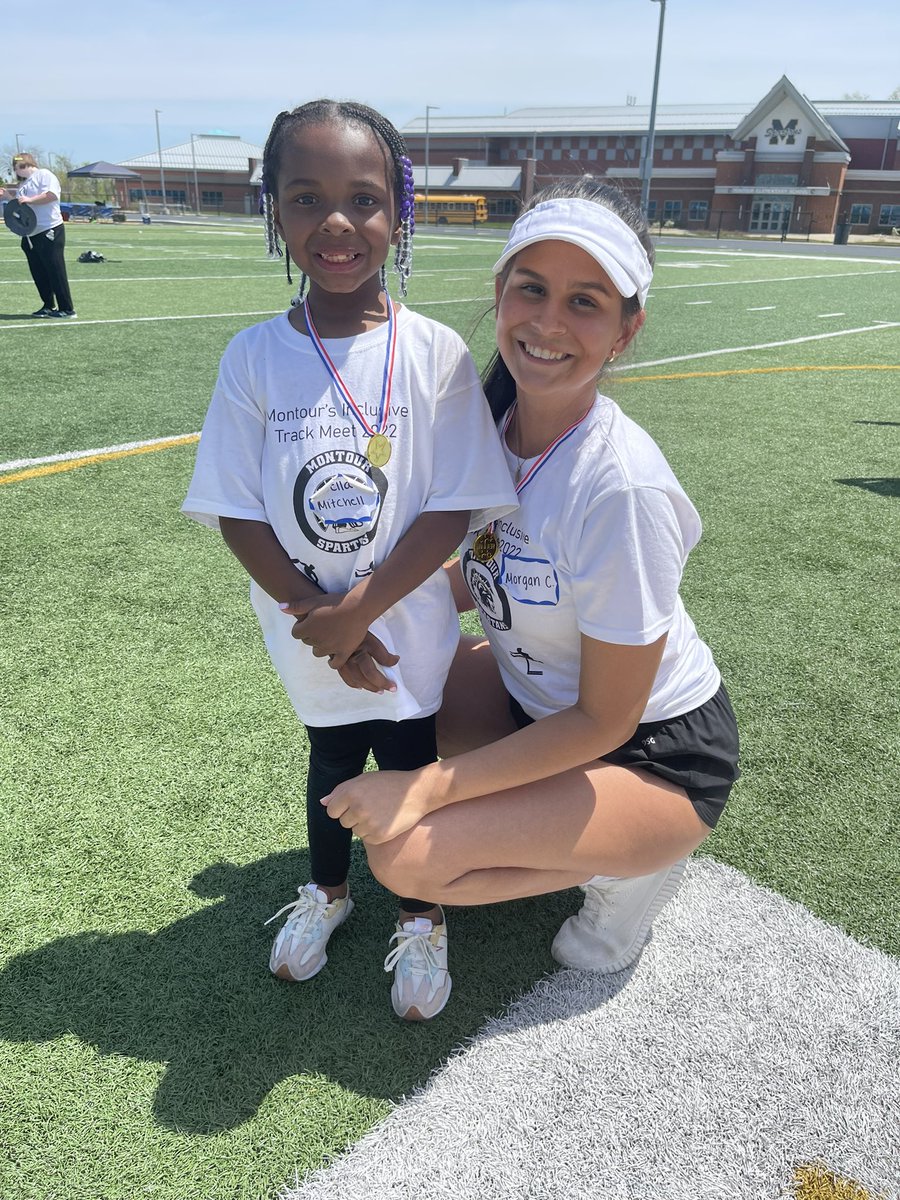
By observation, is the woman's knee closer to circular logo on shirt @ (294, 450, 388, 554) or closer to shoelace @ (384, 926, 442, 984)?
shoelace @ (384, 926, 442, 984)

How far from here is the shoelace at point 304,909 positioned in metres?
2.02

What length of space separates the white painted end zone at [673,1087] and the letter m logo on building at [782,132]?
202 ft

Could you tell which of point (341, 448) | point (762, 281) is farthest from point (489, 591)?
point (762, 281)

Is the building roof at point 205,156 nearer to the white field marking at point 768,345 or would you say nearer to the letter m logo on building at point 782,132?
the letter m logo on building at point 782,132

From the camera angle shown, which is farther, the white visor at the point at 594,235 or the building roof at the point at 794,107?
the building roof at the point at 794,107

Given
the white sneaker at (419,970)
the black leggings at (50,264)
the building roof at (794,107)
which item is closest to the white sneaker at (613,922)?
the white sneaker at (419,970)

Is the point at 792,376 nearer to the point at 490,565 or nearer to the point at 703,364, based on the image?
the point at 703,364

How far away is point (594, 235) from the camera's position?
5.34 feet

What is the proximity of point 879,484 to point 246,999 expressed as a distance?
499 centimetres

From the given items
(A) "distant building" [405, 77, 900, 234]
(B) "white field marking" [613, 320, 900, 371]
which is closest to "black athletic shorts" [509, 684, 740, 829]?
(B) "white field marking" [613, 320, 900, 371]

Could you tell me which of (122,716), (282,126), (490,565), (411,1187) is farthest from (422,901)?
(282,126)

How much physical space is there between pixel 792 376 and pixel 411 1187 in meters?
8.88

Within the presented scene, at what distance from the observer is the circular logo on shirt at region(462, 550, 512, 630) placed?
6.22 ft

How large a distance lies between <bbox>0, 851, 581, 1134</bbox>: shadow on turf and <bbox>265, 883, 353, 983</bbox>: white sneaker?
0.03m
